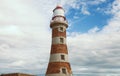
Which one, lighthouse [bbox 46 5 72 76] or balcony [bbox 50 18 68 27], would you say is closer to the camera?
lighthouse [bbox 46 5 72 76]

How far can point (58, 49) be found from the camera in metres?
41.8

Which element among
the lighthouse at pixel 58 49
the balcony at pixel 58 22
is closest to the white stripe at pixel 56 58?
the lighthouse at pixel 58 49

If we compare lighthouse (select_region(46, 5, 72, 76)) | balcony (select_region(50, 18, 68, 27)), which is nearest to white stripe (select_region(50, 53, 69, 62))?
lighthouse (select_region(46, 5, 72, 76))

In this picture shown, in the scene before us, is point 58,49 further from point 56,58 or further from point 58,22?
point 58,22

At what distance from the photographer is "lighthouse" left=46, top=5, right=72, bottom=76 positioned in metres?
41.3

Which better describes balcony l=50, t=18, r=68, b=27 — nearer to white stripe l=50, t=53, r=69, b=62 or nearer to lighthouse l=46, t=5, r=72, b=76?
lighthouse l=46, t=5, r=72, b=76

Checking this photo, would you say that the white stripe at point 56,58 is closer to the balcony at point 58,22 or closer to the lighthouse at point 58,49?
the lighthouse at point 58,49

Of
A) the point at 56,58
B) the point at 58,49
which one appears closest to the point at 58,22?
the point at 58,49

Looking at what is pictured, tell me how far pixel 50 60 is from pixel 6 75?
23.3 feet

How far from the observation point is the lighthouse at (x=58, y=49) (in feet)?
135

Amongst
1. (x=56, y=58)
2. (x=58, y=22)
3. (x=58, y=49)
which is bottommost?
(x=56, y=58)

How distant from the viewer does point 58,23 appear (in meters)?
43.1

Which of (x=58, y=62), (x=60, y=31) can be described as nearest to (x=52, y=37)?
(x=60, y=31)

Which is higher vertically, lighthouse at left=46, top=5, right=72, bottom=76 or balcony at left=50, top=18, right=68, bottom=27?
balcony at left=50, top=18, right=68, bottom=27
